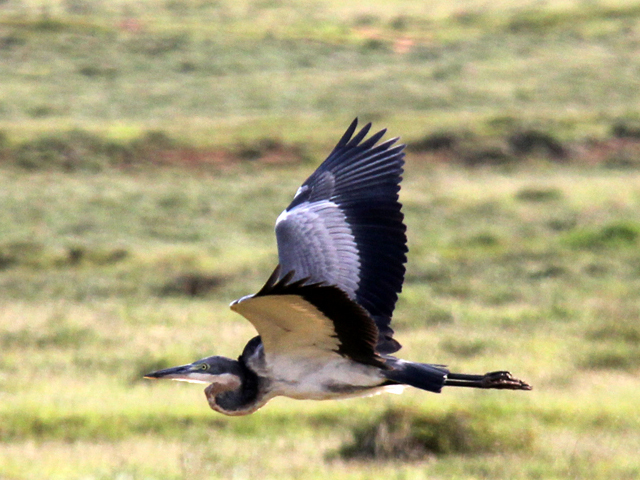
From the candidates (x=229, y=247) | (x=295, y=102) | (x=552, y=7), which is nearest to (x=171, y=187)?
(x=229, y=247)

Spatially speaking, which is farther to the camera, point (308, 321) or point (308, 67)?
point (308, 67)

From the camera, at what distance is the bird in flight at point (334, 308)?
4988 millimetres

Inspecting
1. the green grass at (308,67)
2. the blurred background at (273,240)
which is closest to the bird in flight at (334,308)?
the blurred background at (273,240)

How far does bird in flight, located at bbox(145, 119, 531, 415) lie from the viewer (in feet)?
16.4

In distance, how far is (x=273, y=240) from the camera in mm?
16406

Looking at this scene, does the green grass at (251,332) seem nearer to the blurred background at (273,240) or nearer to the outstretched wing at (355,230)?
the blurred background at (273,240)

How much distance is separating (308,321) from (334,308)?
30cm

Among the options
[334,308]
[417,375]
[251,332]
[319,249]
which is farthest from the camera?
[251,332]

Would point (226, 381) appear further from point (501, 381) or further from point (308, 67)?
point (308, 67)

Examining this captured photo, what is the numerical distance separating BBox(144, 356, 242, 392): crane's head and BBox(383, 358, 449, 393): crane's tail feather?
2.43 feet

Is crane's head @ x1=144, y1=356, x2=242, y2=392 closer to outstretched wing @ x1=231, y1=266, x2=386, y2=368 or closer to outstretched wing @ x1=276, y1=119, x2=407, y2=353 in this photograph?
outstretched wing @ x1=231, y1=266, x2=386, y2=368

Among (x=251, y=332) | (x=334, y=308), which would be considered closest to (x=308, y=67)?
(x=251, y=332)

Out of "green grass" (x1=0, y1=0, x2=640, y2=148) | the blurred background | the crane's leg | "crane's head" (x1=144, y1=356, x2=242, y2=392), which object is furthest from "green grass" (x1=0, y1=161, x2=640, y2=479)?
"green grass" (x1=0, y1=0, x2=640, y2=148)

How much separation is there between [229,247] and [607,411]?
8518mm
